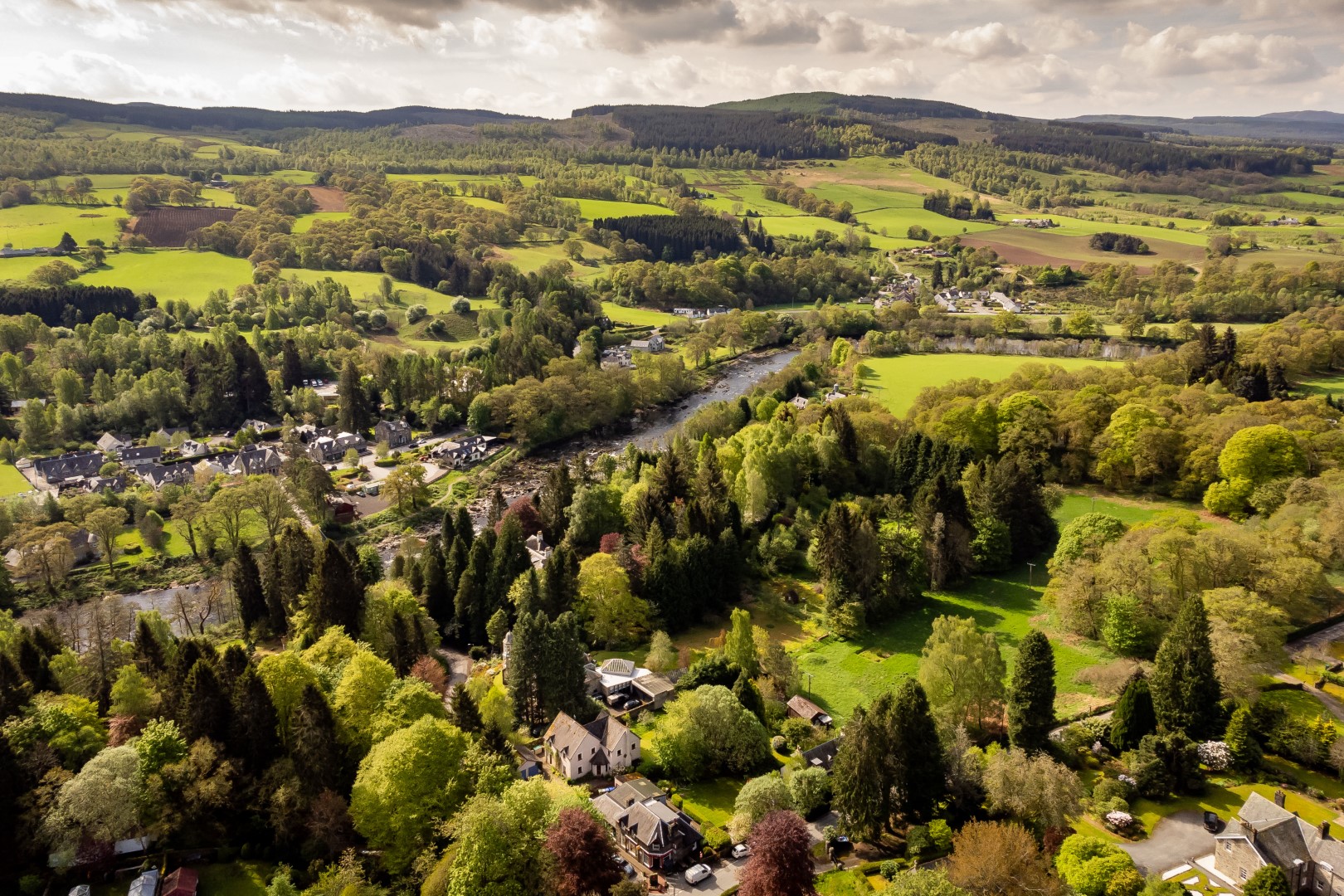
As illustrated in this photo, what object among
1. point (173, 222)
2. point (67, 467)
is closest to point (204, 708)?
point (67, 467)

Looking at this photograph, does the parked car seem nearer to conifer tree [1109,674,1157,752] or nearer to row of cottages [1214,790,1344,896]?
row of cottages [1214,790,1344,896]

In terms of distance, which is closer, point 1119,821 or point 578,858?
point 578,858

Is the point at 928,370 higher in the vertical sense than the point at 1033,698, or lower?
lower

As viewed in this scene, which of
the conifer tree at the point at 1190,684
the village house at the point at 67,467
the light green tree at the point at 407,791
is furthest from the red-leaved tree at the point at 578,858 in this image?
the village house at the point at 67,467

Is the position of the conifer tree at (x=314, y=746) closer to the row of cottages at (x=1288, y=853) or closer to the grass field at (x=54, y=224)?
the row of cottages at (x=1288, y=853)

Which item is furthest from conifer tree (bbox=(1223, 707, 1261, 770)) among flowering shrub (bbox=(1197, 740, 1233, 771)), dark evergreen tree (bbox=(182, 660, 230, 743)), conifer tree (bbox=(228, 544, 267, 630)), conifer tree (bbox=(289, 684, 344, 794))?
conifer tree (bbox=(228, 544, 267, 630))

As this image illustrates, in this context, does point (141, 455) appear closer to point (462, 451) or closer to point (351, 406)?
point (351, 406)
